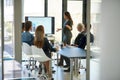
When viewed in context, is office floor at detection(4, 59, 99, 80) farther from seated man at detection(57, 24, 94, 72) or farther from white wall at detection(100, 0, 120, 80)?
seated man at detection(57, 24, 94, 72)

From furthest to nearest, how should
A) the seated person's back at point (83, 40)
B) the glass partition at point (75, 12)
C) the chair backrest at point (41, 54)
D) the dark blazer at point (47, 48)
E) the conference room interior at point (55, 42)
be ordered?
the dark blazer at point (47, 48) < the chair backrest at point (41, 54) < the glass partition at point (75, 12) < the seated person's back at point (83, 40) < the conference room interior at point (55, 42)

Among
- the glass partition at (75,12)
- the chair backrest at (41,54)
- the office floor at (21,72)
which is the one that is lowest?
the office floor at (21,72)

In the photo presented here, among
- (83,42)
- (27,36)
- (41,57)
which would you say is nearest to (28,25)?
(27,36)

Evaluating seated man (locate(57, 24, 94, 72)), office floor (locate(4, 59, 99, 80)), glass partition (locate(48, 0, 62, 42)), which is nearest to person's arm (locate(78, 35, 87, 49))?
seated man (locate(57, 24, 94, 72))

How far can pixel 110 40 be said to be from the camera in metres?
3.85

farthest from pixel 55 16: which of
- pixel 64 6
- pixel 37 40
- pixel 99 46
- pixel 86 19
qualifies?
pixel 99 46

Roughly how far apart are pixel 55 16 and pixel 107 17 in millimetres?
1652

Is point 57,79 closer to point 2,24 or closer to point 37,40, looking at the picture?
point 37,40

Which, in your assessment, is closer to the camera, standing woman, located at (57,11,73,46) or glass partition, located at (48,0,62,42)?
standing woman, located at (57,11,73,46)

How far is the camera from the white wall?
379 centimetres

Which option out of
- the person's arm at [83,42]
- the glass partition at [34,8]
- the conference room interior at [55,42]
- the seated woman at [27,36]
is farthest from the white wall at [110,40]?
the glass partition at [34,8]

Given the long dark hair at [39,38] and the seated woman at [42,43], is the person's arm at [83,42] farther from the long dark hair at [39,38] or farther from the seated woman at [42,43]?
the long dark hair at [39,38]

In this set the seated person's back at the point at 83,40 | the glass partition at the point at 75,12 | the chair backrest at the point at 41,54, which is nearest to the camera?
the seated person's back at the point at 83,40

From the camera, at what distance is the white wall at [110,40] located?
12.4 feet
